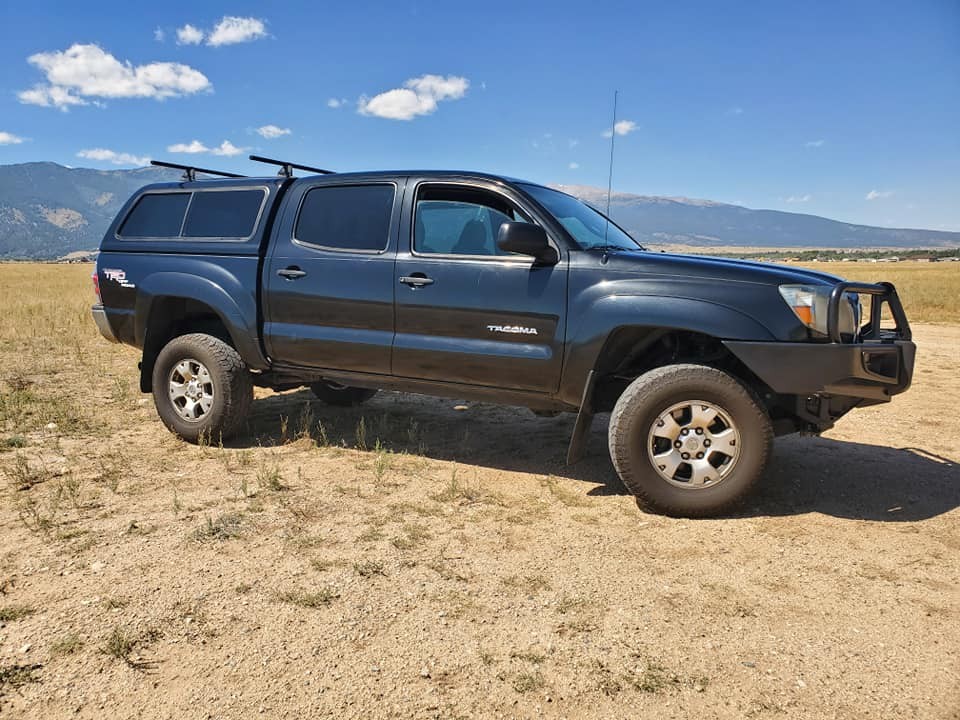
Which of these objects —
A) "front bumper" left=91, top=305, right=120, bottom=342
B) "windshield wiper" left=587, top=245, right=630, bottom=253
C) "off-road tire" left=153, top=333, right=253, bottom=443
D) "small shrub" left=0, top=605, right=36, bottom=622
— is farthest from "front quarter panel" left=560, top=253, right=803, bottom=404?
"front bumper" left=91, top=305, right=120, bottom=342

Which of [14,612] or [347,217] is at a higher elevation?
[347,217]

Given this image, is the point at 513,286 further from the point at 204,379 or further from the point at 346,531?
the point at 204,379

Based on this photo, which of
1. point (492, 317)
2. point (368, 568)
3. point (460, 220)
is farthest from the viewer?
point (460, 220)

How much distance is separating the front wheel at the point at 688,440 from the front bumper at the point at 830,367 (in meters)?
0.17

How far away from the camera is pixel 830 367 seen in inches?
139

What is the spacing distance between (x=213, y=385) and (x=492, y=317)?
7.59 ft

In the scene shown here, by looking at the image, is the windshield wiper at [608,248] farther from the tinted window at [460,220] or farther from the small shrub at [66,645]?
the small shrub at [66,645]

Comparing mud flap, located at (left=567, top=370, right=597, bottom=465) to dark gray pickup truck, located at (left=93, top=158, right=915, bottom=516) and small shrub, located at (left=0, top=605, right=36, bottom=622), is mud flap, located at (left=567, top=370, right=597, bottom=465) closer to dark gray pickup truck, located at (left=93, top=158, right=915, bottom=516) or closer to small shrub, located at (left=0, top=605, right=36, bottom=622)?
dark gray pickup truck, located at (left=93, top=158, right=915, bottom=516)

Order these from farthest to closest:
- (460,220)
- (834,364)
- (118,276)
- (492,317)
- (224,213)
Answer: (118,276) → (224,213) → (460,220) → (492,317) → (834,364)

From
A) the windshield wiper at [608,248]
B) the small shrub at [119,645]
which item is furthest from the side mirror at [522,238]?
the small shrub at [119,645]

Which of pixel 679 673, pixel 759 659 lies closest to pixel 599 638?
pixel 679 673

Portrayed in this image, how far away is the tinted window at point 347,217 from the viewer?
4.66 metres

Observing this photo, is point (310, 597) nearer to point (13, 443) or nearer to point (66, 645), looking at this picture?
point (66, 645)

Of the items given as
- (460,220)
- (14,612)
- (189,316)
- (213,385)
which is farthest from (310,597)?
(189,316)
